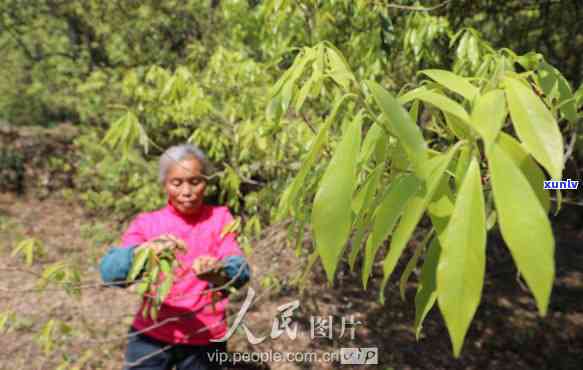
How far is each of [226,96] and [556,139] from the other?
10.7 ft

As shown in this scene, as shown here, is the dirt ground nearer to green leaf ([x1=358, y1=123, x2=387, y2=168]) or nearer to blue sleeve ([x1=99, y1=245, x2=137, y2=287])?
blue sleeve ([x1=99, y1=245, x2=137, y2=287])

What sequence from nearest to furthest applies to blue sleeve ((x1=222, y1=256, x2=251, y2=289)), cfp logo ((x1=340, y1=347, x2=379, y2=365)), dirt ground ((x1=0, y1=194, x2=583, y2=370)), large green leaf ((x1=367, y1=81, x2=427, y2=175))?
large green leaf ((x1=367, y1=81, x2=427, y2=175)), blue sleeve ((x1=222, y1=256, x2=251, y2=289)), cfp logo ((x1=340, y1=347, x2=379, y2=365)), dirt ground ((x1=0, y1=194, x2=583, y2=370))

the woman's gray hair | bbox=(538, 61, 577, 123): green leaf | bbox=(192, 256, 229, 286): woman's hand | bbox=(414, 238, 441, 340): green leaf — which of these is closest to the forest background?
bbox=(538, 61, 577, 123): green leaf

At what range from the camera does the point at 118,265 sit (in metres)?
1.68

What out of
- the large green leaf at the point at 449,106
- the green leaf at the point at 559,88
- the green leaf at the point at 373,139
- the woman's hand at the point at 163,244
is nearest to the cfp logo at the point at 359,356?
the woman's hand at the point at 163,244

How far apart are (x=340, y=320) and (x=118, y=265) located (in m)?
2.72

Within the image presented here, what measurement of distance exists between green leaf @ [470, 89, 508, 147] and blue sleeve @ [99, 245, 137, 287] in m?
1.47

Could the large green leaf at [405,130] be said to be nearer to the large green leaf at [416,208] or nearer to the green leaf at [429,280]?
the large green leaf at [416,208]

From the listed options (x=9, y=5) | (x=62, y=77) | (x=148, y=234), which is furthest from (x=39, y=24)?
(x=148, y=234)

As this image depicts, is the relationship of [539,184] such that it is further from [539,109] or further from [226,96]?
[226,96]

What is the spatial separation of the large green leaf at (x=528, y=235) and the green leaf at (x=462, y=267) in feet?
0.09

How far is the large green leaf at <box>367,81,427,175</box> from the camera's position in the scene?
0.49 m

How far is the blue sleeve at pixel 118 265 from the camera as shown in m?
1.67

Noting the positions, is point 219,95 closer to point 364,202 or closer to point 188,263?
point 188,263
